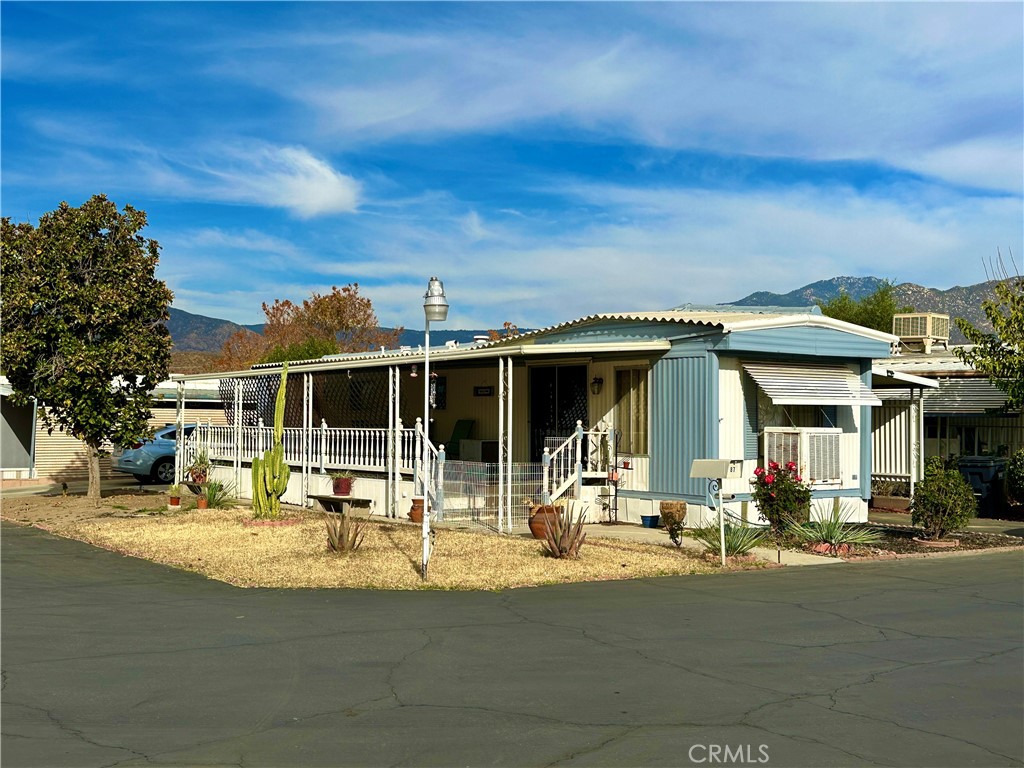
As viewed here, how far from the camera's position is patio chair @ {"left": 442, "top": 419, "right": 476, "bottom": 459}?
21.2 m

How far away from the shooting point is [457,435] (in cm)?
2147

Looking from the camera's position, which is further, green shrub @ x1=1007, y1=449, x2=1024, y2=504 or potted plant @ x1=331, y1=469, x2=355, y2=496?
potted plant @ x1=331, y1=469, x2=355, y2=496

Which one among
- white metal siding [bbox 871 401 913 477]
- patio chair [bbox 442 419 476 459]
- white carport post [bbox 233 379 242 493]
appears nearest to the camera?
patio chair [bbox 442 419 476 459]

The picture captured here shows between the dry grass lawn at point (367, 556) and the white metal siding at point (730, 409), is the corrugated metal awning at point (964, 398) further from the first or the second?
the dry grass lawn at point (367, 556)

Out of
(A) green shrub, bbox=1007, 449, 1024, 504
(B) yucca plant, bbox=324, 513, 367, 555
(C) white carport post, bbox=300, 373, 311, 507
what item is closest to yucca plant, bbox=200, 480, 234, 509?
(C) white carport post, bbox=300, 373, 311, 507

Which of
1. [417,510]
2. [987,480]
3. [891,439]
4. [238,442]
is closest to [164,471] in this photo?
[238,442]

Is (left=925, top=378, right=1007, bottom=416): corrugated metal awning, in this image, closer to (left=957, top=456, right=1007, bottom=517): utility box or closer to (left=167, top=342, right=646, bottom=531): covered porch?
(left=957, top=456, right=1007, bottom=517): utility box

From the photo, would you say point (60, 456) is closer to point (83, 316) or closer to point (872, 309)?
point (83, 316)

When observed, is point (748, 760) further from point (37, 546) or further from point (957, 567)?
point (37, 546)

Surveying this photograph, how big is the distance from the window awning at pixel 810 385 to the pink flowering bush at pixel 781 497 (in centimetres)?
146

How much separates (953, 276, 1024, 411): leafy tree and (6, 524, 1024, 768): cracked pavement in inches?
246

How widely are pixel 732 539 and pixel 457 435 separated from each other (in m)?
8.70

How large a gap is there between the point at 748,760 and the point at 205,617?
5.85 meters

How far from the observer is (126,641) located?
28.5 ft
